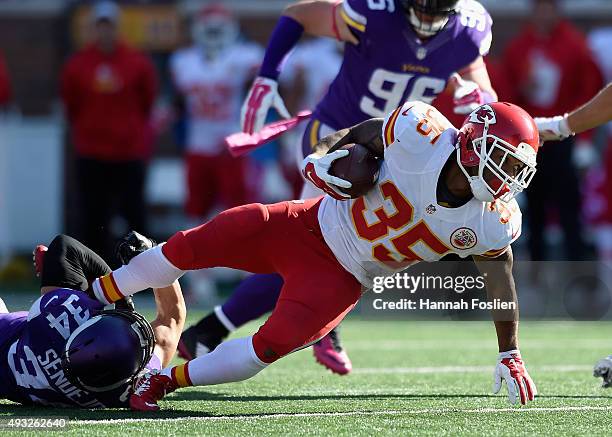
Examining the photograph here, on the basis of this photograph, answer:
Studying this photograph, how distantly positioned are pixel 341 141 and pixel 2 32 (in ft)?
29.6

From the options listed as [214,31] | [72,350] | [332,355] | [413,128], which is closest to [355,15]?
→ [413,128]

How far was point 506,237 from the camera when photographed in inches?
153

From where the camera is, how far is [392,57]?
16.4 ft

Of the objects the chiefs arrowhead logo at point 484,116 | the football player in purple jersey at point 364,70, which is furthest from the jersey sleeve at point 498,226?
the football player in purple jersey at point 364,70

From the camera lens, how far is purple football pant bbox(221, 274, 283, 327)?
493 centimetres

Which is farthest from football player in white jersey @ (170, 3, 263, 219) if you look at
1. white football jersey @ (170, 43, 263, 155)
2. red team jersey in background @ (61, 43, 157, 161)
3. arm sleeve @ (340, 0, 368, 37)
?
arm sleeve @ (340, 0, 368, 37)

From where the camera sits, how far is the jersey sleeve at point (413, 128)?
3.89 metres

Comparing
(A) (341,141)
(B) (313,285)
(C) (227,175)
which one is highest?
(A) (341,141)

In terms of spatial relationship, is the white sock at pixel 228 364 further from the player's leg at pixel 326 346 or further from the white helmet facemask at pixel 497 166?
the player's leg at pixel 326 346

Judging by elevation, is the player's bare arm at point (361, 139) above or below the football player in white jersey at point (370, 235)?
above

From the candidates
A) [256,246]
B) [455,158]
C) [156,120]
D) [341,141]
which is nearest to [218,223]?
[256,246]

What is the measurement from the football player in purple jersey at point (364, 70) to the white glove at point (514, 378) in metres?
1.12

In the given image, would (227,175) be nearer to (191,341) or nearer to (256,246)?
(191,341)

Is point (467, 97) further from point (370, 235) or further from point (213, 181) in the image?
point (213, 181)
